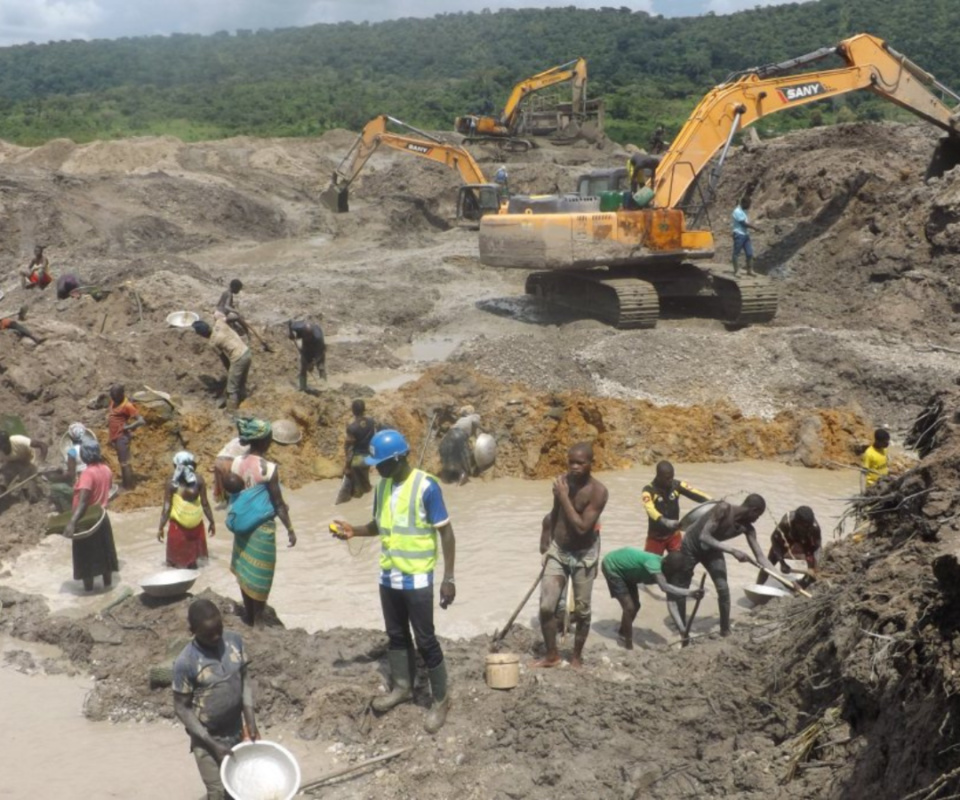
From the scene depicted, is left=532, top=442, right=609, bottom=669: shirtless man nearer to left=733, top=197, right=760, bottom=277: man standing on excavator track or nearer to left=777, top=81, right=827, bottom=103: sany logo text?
left=733, top=197, right=760, bottom=277: man standing on excavator track

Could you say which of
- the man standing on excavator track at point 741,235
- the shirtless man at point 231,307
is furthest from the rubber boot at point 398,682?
the man standing on excavator track at point 741,235

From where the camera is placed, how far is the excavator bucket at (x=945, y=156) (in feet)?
60.0

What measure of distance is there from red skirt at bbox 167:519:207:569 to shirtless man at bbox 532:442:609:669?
333 centimetres

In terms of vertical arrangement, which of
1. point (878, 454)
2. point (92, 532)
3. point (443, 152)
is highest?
point (443, 152)

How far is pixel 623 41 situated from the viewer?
8844cm

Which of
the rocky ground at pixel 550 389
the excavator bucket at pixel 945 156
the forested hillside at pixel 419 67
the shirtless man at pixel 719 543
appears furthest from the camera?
the forested hillside at pixel 419 67

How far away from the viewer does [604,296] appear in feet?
54.6

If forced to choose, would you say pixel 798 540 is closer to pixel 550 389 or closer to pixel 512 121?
pixel 550 389

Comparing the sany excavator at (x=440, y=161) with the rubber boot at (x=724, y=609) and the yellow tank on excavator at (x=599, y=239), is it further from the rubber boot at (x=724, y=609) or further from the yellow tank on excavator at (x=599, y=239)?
the rubber boot at (x=724, y=609)

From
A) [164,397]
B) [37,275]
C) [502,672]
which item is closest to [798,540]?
[502,672]

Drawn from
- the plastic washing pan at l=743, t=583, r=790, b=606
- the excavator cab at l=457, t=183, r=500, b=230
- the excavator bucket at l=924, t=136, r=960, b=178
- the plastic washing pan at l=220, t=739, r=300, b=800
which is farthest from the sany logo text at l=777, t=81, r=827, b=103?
the plastic washing pan at l=220, t=739, r=300, b=800

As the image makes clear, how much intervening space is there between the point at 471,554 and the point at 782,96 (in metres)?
11.2

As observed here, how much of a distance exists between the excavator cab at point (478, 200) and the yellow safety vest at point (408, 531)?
1835 centimetres

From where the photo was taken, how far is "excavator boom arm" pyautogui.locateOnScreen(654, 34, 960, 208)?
1661 cm
